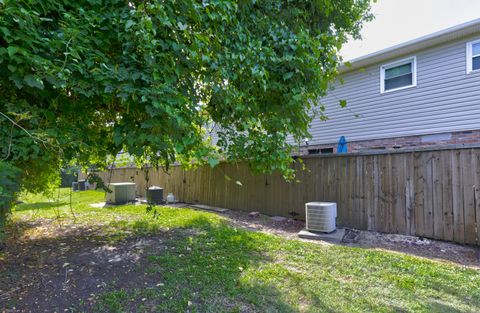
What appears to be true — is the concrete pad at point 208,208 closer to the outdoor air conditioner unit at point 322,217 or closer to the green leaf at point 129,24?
the outdoor air conditioner unit at point 322,217

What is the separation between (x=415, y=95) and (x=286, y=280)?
7182 millimetres

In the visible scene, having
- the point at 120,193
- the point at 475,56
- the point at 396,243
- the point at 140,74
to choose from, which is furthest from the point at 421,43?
the point at 120,193

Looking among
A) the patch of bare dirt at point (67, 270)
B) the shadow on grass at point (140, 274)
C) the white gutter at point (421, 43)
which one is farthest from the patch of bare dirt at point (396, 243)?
the white gutter at point (421, 43)

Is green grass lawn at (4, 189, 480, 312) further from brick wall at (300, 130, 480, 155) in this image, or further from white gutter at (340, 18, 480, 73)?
brick wall at (300, 130, 480, 155)

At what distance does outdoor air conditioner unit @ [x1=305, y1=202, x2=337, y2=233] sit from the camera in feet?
17.1

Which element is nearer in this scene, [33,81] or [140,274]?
[33,81]

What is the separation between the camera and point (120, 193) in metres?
9.52

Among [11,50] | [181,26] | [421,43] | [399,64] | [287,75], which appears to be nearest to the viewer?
[11,50]

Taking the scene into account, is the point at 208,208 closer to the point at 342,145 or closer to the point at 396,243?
the point at 342,145

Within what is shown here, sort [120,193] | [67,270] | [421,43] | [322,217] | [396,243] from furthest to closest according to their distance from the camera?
[120,193]
[421,43]
[322,217]
[396,243]
[67,270]

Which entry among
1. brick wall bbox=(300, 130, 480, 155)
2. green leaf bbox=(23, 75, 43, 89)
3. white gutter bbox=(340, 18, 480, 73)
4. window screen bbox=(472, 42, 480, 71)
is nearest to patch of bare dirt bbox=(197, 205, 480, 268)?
white gutter bbox=(340, 18, 480, 73)

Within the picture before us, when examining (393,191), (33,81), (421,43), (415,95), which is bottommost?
(393,191)

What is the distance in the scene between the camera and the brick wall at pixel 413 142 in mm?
6832

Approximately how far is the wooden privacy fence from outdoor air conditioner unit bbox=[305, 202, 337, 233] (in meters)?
0.64
